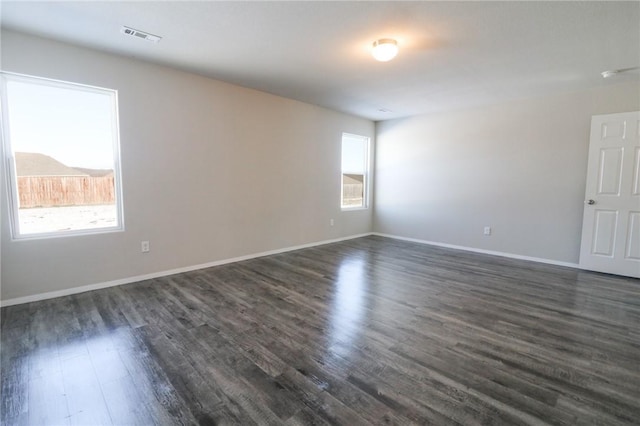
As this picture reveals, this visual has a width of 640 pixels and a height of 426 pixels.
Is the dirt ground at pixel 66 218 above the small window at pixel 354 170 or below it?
below

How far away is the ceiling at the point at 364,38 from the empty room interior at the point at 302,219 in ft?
0.09

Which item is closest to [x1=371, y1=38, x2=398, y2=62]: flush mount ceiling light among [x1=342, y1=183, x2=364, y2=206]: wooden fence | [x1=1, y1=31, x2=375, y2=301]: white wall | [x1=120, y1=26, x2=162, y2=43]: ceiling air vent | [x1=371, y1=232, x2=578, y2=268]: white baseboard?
[x1=120, y1=26, x2=162, y2=43]: ceiling air vent

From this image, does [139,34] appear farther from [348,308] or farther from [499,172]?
[499,172]

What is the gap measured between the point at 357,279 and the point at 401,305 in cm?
86

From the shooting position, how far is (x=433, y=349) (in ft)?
7.26

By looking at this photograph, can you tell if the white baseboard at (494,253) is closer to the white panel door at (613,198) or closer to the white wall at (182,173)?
the white panel door at (613,198)

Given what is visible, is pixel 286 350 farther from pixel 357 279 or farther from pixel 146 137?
pixel 146 137

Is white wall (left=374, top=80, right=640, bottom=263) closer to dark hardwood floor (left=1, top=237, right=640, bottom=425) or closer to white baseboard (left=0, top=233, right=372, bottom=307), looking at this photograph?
dark hardwood floor (left=1, top=237, right=640, bottom=425)

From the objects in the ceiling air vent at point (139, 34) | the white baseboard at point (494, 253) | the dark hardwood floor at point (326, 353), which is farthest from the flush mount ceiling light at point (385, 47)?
the white baseboard at point (494, 253)

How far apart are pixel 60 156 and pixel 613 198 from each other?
21.5 feet

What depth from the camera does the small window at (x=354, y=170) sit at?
6191mm

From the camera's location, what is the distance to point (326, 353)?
2152 mm

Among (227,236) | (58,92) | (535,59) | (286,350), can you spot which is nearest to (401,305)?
(286,350)

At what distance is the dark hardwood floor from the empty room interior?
2 centimetres
